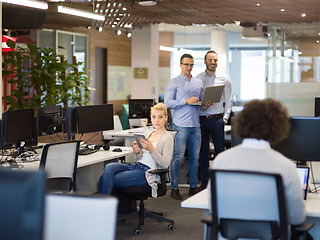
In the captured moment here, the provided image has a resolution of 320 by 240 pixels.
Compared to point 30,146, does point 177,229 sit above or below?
below

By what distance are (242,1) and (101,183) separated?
633 cm

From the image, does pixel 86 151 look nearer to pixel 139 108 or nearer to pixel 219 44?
pixel 139 108

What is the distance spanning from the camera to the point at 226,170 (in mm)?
3139

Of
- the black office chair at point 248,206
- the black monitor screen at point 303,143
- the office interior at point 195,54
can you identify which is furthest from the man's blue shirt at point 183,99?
the black office chair at point 248,206

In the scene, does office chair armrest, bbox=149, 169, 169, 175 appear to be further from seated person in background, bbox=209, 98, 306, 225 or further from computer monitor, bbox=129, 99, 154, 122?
computer monitor, bbox=129, 99, 154, 122

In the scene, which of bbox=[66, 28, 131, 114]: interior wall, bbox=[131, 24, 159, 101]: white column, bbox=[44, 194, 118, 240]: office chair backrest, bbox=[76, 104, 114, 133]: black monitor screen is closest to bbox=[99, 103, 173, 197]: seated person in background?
bbox=[76, 104, 114, 133]: black monitor screen

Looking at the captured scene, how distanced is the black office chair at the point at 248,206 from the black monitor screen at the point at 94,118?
12.5 feet

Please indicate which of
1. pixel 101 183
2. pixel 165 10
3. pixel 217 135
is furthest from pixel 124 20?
pixel 101 183

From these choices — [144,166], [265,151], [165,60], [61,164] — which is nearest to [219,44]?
[165,60]

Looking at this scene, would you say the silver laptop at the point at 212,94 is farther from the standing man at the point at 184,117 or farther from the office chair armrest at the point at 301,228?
the office chair armrest at the point at 301,228

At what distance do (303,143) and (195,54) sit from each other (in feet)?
42.7

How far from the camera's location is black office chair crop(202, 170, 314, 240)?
3.10m

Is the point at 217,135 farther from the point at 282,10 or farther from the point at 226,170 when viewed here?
the point at 282,10

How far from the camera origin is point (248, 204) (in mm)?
3168
